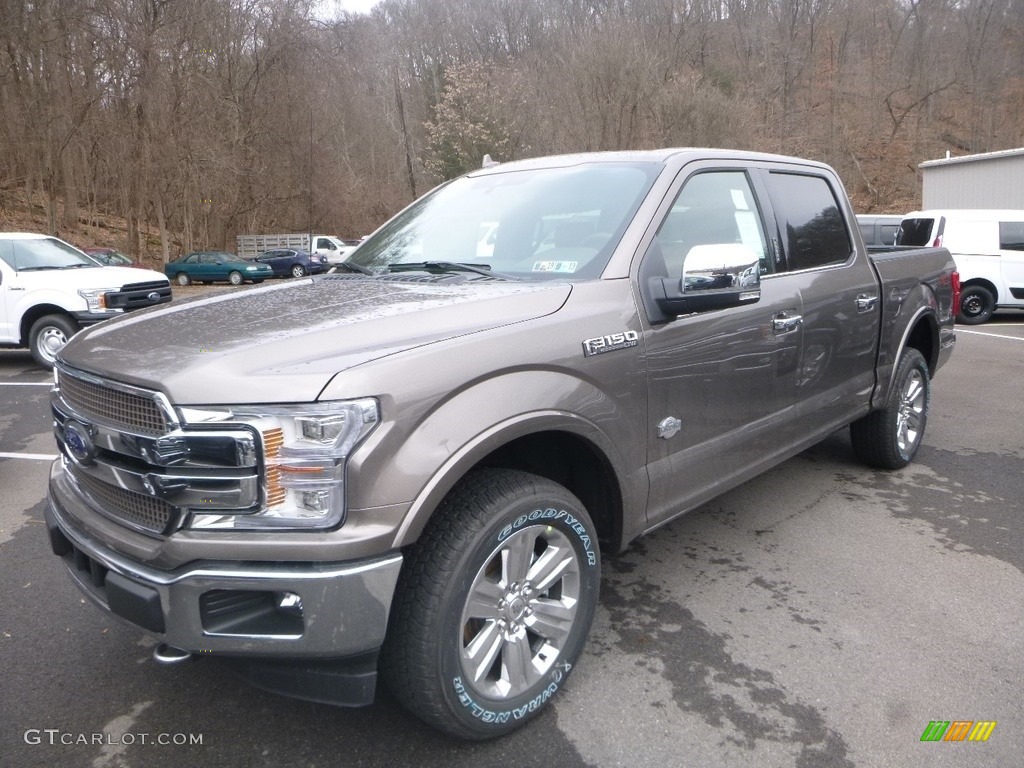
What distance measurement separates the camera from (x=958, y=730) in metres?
2.62

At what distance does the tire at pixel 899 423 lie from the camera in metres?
5.00

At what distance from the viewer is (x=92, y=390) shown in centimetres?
240

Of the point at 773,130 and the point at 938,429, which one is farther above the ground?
the point at 773,130

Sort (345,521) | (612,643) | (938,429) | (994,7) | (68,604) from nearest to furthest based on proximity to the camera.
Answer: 1. (345,521)
2. (612,643)
3. (68,604)
4. (938,429)
5. (994,7)

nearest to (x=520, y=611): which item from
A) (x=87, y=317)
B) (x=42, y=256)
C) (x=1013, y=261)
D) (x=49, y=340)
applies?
(x=87, y=317)

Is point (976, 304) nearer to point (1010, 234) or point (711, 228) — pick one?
point (1010, 234)

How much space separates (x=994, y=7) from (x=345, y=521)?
54.7 meters

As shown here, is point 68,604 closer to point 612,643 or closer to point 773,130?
point 612,643

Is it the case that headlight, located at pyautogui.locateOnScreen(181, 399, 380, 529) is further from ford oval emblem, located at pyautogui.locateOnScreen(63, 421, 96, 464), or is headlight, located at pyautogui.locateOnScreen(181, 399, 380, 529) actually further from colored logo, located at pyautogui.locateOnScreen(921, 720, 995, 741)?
colored logo, located at pyautogui.locateOnScreen(921, 720, 995, 741)

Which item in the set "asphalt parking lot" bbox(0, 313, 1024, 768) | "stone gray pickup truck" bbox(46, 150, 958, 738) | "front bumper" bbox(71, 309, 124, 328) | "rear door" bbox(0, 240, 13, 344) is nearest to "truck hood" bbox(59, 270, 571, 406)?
"stone gray pickup truck" bbox(46, 150, 958, 738)

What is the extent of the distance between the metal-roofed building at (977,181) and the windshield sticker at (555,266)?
24.2 metres

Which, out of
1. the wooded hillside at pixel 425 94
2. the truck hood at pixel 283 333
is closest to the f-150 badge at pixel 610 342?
the truck hood at pixel 283 333

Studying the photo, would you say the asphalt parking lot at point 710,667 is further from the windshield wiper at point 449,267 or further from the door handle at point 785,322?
the windshield wiper at point 449,267

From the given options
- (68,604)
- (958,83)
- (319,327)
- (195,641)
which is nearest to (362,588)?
(195,641)
